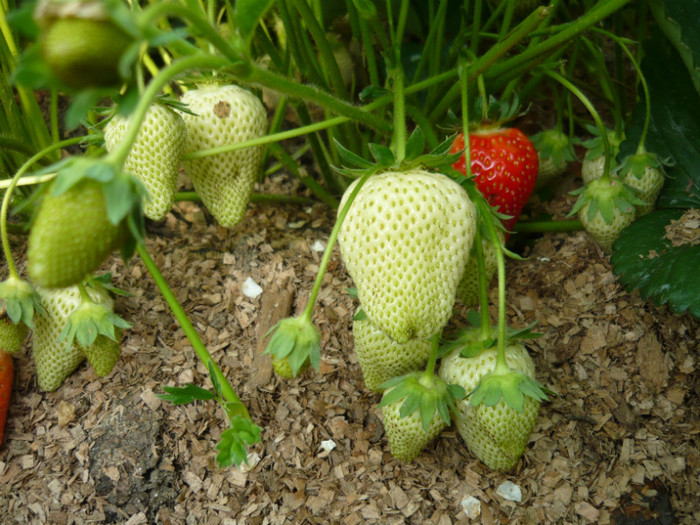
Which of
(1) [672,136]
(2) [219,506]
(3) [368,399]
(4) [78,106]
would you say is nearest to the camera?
(4) [78,106]

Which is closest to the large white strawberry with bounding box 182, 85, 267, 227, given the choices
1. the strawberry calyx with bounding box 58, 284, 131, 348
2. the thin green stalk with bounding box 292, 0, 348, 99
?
the thin green stalk with bounding box 292, 0, 348, 99

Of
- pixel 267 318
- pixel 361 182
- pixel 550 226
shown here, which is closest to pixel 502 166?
pixel 550 226

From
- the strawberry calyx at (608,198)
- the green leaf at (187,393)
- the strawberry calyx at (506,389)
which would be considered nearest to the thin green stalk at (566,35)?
the strawberry calyx at (608,198)

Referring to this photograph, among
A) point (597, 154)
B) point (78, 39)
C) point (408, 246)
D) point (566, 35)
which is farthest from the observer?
point (597, 154)

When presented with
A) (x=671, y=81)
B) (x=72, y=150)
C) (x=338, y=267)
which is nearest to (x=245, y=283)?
(x=338, y=267)

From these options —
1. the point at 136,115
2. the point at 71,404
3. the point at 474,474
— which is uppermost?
the point at 136,115

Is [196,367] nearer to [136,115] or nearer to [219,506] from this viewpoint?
[219,506]

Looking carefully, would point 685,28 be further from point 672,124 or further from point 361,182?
point 361,182

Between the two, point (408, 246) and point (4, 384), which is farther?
point (4, 384)
